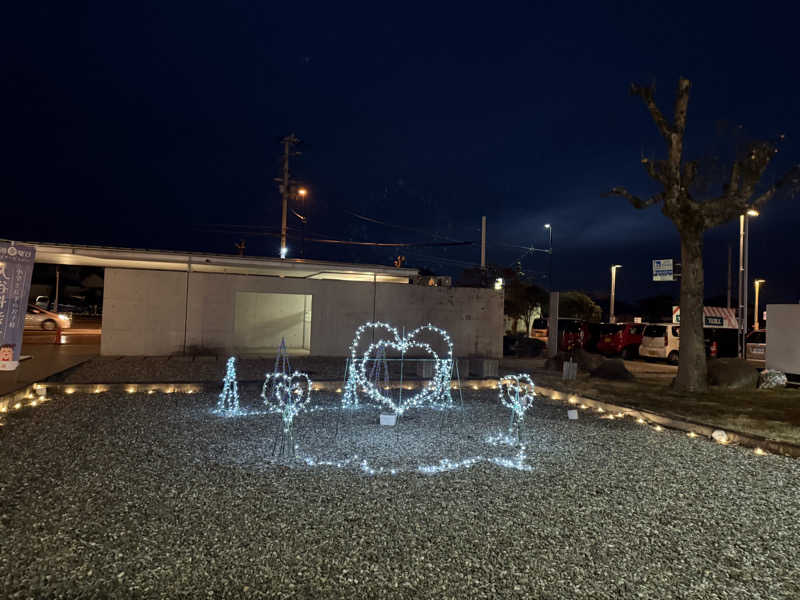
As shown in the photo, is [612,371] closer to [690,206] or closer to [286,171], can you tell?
[690,206]

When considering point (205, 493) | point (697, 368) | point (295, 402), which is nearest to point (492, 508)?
point (205, 493)

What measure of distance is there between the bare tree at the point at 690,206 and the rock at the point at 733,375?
101 centimetres

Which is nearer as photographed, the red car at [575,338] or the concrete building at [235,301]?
the concrete building at [235,301]

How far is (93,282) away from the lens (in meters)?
43.4

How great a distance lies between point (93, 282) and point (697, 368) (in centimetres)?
4634

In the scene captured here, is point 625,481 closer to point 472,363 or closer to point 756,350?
point 472,363

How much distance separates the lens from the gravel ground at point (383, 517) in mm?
2746

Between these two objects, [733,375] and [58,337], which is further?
[58,337]

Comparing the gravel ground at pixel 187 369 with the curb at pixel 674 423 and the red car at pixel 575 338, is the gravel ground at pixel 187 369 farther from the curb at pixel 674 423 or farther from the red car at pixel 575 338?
the red car at pixel 575 338

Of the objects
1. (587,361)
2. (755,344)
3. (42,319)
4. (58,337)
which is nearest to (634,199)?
(587,361)

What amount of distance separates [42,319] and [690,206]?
78.5 ft

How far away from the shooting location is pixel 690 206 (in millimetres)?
10297

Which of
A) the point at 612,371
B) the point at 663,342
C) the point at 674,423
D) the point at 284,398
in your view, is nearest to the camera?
the point at 674,423

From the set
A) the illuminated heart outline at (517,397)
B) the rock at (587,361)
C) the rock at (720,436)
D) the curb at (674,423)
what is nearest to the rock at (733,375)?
the rock at (587,361)
